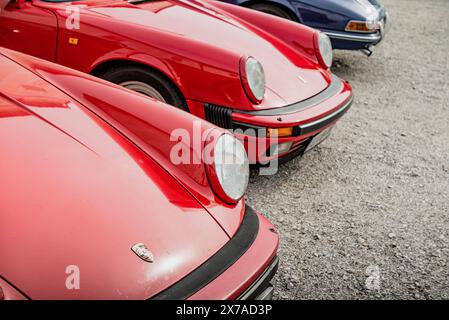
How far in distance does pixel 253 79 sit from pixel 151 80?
574mm

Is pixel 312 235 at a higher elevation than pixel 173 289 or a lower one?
lower

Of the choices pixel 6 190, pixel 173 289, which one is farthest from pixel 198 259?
pixel 6 190

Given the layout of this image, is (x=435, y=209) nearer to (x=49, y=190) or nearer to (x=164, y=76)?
(x=164, y=76)

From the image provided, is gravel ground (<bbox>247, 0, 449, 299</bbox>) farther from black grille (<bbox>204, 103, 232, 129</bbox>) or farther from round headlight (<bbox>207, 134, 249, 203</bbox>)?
round headlight (<bbox>207, 134, 249, 203</bbox>)

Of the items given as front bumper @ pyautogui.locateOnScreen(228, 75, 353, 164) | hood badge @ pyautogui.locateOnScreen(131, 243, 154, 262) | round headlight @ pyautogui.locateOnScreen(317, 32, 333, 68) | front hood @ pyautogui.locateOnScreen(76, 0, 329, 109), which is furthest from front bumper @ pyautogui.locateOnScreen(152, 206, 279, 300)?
round headlight @ pyautogui.locateOnScreen(317, 32, 333, 68)

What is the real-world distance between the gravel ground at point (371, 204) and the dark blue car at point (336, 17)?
0.48 meters

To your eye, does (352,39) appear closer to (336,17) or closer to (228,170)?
(336,17)

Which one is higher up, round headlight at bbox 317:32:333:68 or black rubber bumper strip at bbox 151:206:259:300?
round headlight at bbox 317:32:333:68

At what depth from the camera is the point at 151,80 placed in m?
2.94

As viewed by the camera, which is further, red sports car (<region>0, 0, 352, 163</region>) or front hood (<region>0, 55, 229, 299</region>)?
red sports car (<region>0, 0, 352, 163</region>)

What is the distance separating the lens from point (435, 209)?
296 centimetres

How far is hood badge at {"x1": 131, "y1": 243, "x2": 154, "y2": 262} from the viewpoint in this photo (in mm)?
1505

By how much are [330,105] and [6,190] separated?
208 centimetres

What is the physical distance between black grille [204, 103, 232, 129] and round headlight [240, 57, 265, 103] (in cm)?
15
